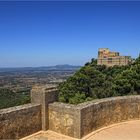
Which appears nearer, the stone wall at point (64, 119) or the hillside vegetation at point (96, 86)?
the stone wall at point (64, 119)

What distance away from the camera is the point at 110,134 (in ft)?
26.0

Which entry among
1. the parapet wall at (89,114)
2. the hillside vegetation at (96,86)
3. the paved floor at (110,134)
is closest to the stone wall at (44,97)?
the parapet wall at (89,114)

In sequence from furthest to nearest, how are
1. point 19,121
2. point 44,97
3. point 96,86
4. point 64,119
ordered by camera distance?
point 96,86 → point 44,97 → point 64,119 → point 19,121

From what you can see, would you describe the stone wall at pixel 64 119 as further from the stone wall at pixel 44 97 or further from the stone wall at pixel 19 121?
the stone wall at pixel 19 121

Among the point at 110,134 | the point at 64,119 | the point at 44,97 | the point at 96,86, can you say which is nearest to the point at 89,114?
the point at 64,119

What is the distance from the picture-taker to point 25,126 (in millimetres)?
7422

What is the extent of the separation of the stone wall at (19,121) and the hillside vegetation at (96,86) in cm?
1298

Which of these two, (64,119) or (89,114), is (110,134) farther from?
(64,119)

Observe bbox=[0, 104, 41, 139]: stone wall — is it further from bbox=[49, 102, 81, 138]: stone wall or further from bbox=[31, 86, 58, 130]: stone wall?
bbox=[49, 102, 81, 138]: stone wall

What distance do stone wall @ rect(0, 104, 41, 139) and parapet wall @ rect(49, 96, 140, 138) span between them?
1.76 feet

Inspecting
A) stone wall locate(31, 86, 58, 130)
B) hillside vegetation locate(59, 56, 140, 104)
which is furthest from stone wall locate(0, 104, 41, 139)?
hillside vegetation locate(59, 56, 140, 104)

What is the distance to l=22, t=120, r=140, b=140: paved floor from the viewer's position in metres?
7.55

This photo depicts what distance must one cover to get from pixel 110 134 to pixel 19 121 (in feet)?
9.57

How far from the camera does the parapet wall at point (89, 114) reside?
7570mm
